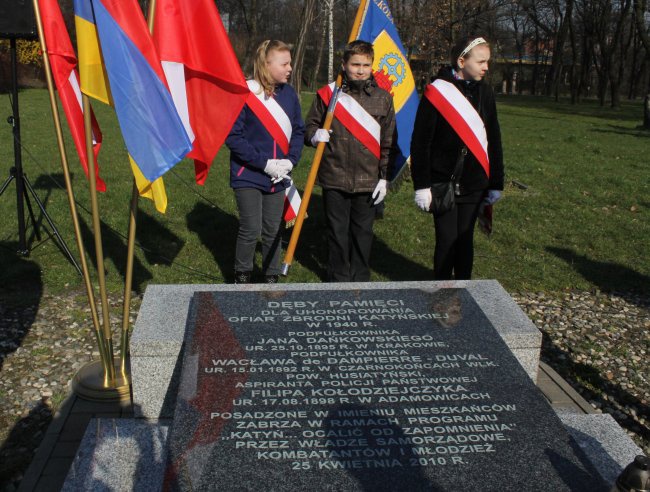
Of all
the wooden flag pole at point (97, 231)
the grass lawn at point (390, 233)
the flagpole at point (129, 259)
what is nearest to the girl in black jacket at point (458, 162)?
the grass lawn at point (390, 233)

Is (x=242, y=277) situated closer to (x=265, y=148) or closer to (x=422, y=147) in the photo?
(x=265, y=148)

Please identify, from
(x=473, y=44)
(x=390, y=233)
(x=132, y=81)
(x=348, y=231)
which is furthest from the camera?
(x=390, y=233)

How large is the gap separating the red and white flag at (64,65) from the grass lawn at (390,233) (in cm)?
237

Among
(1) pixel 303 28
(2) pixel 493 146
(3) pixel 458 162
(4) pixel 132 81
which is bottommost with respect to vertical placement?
(3) pixel 458 162

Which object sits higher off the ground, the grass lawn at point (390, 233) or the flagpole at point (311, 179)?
the flagpole at point (311, 179)

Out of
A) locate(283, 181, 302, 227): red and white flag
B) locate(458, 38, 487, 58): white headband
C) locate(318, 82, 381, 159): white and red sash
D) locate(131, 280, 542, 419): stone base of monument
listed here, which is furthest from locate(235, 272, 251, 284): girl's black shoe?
locate(458, 38, 487, 58): white headband

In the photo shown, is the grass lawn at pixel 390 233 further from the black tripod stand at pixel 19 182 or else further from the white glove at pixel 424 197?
the white glove at pixel 424 197

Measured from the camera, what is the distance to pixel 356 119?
5.24 metres

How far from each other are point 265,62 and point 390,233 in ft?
10.9

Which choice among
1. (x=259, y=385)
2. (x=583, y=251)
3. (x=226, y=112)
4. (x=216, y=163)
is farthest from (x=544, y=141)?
(x=259, y=385)

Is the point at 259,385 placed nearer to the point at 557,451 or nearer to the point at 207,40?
the point at 557,451

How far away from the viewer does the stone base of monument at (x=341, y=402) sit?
8.80 ft

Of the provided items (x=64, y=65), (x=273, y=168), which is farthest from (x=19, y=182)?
(x=64, y=65)

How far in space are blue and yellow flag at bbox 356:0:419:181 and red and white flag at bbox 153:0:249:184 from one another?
183 cm
